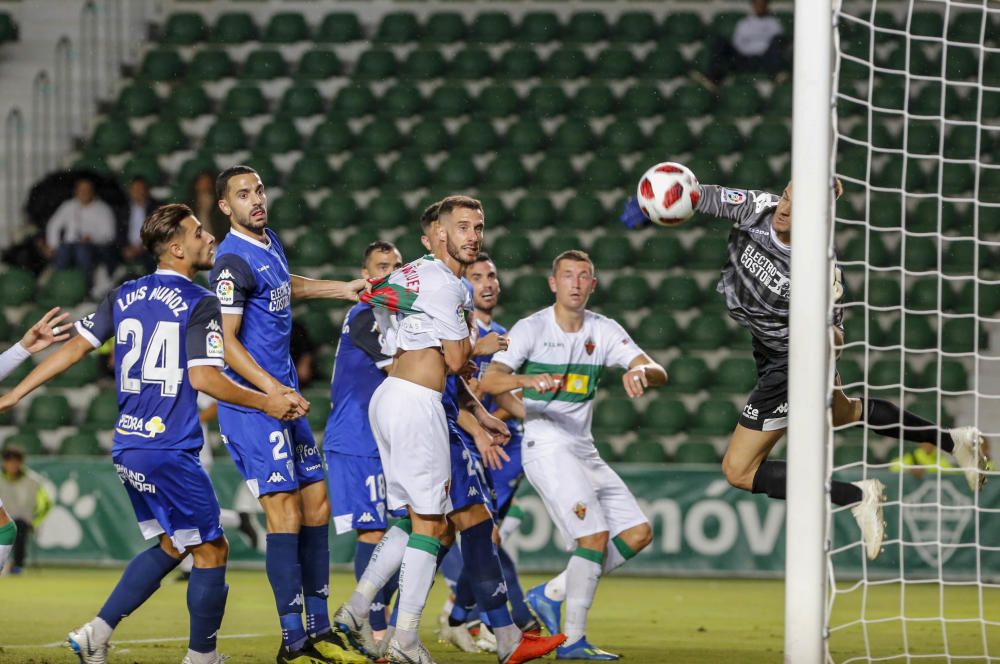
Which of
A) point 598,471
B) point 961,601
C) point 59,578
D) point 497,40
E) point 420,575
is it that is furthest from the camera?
point 497,40

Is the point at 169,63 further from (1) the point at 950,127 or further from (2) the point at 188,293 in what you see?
(2) the point at 188,293

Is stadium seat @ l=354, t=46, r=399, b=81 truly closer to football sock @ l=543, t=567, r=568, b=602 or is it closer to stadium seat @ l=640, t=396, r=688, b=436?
stadium seat @ l=640, t=396, r=688, b=436

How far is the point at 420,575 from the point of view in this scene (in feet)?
20.6

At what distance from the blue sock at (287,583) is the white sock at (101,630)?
0.78 metres

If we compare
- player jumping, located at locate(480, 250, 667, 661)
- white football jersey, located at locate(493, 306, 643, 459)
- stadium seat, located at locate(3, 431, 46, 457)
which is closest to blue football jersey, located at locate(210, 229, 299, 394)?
player jumping, located at locate(480, 250, 667, 661)

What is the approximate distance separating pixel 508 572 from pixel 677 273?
8112mm

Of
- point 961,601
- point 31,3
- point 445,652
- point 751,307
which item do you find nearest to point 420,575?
point 445,652

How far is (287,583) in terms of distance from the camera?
21.1ft

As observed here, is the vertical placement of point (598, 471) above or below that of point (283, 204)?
below

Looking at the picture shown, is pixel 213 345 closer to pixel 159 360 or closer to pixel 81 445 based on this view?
pixel 159 360

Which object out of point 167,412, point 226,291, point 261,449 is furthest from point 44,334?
point 261,449

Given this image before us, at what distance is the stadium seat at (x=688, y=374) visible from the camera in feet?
47.6

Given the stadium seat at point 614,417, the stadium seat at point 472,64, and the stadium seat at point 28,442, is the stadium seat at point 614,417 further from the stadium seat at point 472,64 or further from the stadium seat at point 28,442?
the stadium seat at point 28,442

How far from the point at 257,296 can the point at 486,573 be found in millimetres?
1784
